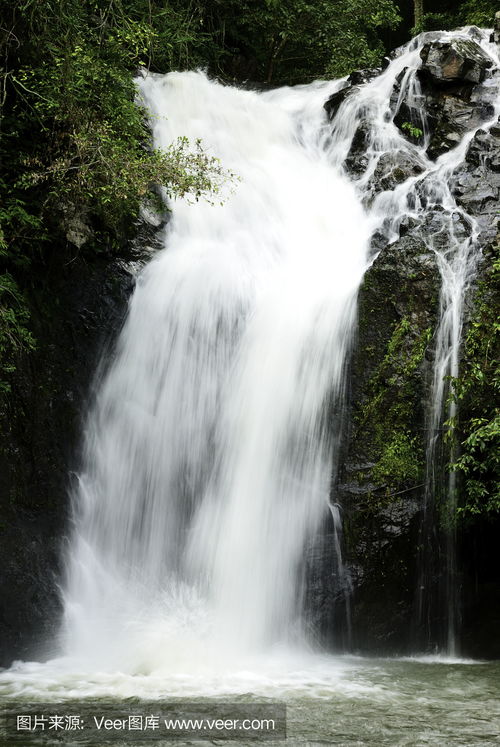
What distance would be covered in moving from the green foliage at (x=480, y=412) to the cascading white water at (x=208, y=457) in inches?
52.7

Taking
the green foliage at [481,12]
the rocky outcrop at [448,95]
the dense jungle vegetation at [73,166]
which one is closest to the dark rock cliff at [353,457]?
the dense jungle vegetation at [73,166]

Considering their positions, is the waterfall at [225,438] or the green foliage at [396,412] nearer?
the waterfall at [225,438]

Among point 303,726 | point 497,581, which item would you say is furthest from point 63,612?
point 497,581

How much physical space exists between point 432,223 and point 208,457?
4.06 m

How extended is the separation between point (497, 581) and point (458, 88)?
824 centimetres

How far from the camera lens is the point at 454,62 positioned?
36.2ft

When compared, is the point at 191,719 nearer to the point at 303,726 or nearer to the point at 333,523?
the point at 303,726

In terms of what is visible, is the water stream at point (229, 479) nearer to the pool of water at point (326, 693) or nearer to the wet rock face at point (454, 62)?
the pool of water at point (326, 693)

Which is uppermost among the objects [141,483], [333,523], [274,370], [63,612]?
[274,370]

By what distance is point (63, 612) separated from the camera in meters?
6.72

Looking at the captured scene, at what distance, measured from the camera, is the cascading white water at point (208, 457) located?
6555mm

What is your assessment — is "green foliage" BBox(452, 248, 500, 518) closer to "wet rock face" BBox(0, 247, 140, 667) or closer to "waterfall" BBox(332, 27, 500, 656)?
"waterfall" BBox(332, 27, 500, 656)

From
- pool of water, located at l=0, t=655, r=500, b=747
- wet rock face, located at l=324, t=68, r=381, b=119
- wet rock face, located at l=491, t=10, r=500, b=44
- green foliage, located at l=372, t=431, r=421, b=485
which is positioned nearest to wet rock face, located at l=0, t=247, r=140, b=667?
pool of water, located at l=0, t=655, r=500, b=747

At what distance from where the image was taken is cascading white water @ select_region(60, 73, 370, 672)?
21.5 ft
